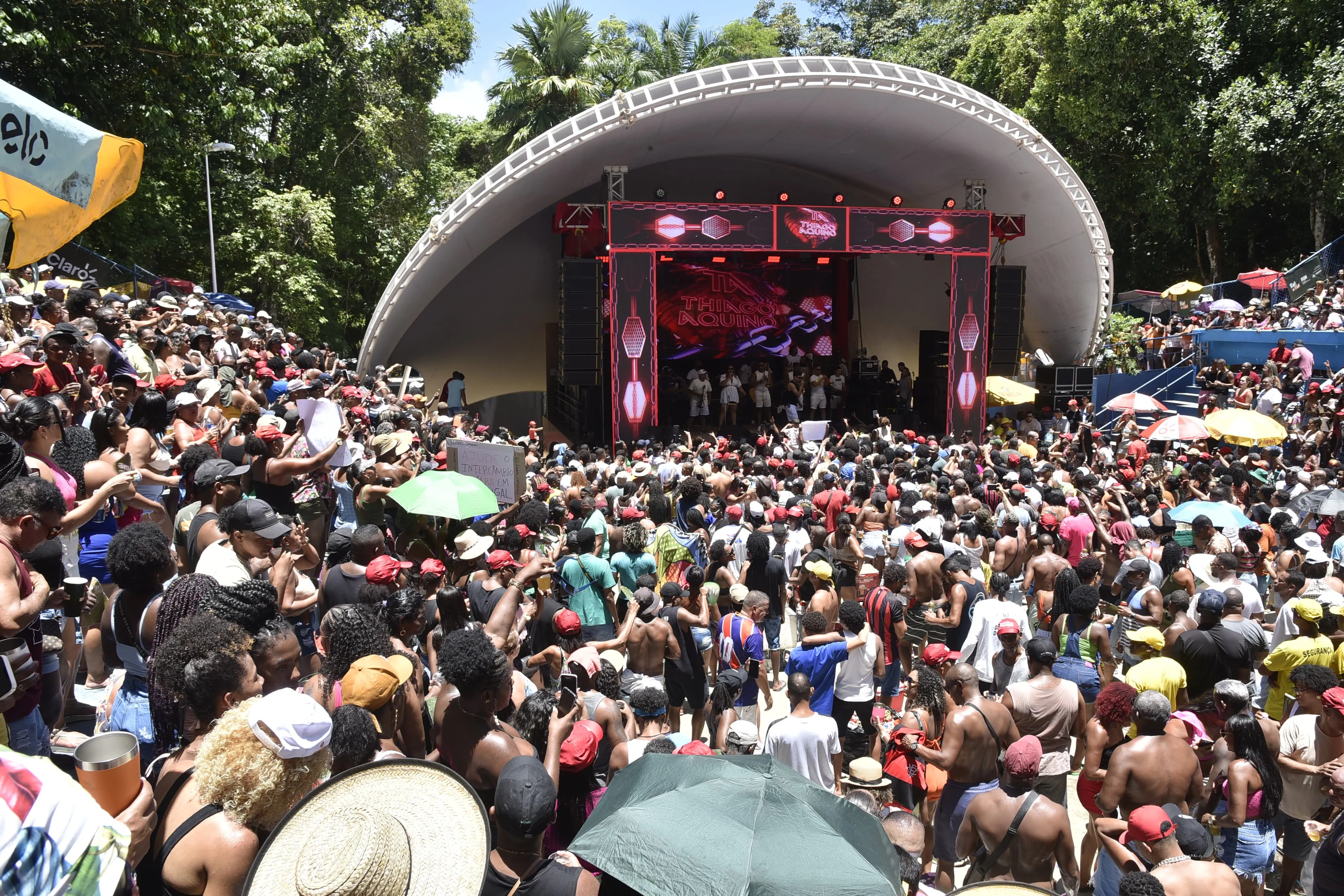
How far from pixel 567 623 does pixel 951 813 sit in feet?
6.99

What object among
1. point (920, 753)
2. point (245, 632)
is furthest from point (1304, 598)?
point (245, 632)

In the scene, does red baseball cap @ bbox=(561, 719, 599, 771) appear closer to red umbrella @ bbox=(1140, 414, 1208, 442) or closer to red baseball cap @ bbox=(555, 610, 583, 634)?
red baseball cap @ bbox=(555, 610, 583, 634)

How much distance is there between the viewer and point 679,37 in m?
33.8

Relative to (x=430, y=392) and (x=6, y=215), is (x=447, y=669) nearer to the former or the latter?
(x=6, y=215)

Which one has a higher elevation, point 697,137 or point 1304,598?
point 697,137

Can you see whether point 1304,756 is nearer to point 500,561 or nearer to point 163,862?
point 500,561

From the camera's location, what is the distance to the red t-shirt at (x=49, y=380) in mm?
6230

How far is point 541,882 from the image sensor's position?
3.02 m

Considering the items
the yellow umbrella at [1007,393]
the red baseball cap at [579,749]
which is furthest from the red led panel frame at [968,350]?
the red baseball cap at [579,749]

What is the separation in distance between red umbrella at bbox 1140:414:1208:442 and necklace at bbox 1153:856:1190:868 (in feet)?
31.0

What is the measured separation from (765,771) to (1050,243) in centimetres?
1998

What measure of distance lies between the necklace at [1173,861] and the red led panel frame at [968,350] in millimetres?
15949

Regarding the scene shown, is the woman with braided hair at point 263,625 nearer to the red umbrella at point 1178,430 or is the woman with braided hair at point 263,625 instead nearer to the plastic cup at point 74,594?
the plastic cup at point 74,594

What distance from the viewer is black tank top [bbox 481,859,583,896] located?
2.99 m
